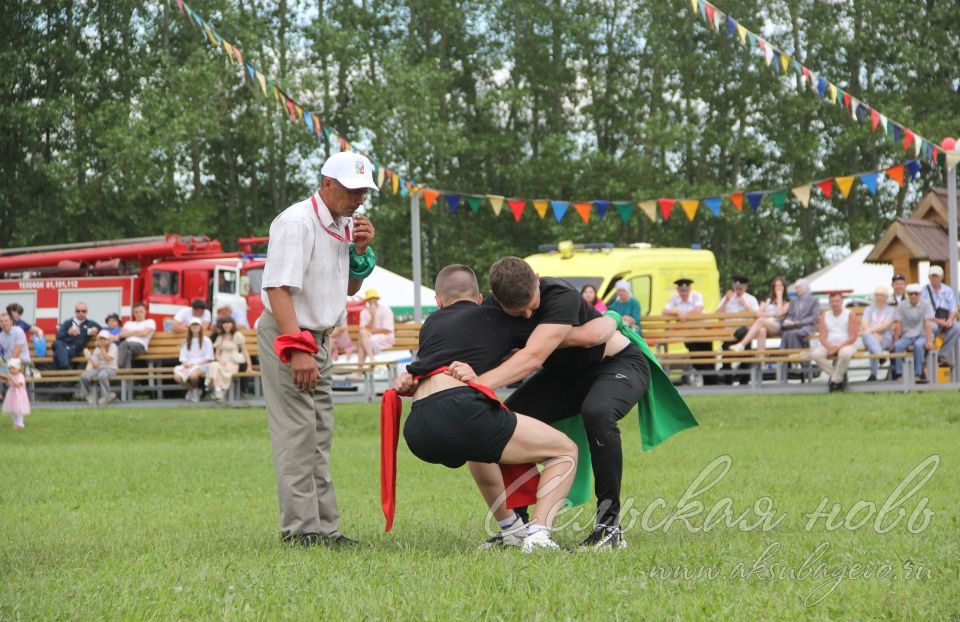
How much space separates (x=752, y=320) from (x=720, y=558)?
14351 mm

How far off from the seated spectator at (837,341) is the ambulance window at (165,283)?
12400 millimetres

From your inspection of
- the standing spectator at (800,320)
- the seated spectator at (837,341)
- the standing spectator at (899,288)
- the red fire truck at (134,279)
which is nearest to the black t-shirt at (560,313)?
the seated spectator at (837,341)

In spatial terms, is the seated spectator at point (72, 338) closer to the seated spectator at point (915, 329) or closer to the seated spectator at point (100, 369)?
the seated spectator at point (100, 369)

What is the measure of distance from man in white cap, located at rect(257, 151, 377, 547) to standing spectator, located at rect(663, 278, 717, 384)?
44.6 feet

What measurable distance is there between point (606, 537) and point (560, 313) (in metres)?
1.05

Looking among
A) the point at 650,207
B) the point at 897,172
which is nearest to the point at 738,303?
the point at 650,207

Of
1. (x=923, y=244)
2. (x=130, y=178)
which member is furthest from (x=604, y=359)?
(x=130, y=178)

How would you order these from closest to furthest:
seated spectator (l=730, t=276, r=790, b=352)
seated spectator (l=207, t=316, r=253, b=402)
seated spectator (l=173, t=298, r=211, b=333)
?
seated spectator (l=730, t=276, r=790, b=352) < seated spectator (l=207, t=316, r=253, b=402) < seated spectator (l=173, t=298, r=211, b=333)

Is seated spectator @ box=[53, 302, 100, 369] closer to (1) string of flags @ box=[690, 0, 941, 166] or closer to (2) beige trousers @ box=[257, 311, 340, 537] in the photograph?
(1) string of flags @ box=[690, 0, 941, 166]

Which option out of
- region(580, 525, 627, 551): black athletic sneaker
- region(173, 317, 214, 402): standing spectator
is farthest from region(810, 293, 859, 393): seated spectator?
region(580, 525, 627, 551): black athletic sneaker

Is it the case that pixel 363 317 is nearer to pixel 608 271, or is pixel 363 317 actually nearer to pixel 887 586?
pixel 608 271

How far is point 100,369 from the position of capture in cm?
2072

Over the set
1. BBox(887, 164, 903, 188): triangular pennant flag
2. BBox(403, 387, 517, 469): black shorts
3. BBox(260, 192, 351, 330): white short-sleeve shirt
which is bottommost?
BBox(403, 387, 517, 469): black shorts

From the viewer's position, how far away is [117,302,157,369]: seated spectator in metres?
21.1
